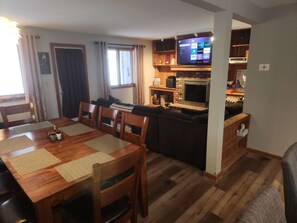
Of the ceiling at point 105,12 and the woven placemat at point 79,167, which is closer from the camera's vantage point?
the woven placemat at point 79,167

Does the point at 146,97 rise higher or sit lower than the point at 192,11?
lower

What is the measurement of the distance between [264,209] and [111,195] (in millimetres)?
830

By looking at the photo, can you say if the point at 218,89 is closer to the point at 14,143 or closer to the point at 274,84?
the point at 274,84

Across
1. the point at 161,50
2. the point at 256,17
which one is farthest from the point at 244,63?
the point at 161,50

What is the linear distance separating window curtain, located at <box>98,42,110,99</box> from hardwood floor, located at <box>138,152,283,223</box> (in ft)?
9.73

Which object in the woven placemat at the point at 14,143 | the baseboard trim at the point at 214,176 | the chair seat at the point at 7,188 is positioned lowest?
the baseboard trim at the point at 214,176

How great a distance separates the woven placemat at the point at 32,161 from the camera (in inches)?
55.4

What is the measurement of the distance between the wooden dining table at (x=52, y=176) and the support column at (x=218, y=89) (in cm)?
108

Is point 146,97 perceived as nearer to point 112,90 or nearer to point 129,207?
point 112,90

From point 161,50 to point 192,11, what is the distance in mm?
3432

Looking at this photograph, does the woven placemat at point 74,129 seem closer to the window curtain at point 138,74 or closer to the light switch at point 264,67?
the light switch at point 264,67

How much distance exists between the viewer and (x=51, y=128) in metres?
2.32

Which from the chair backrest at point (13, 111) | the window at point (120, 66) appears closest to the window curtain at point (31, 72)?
the chair backrest at point (13, 111)

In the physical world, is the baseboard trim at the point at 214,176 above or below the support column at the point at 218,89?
below
